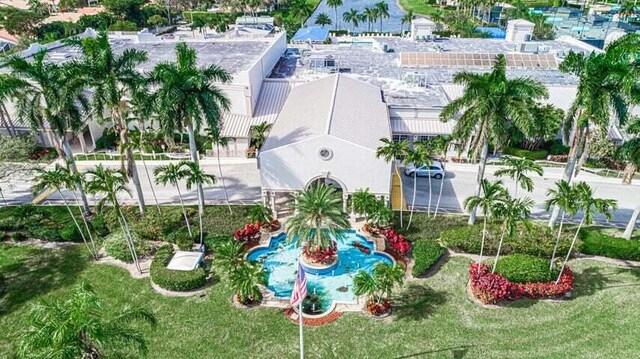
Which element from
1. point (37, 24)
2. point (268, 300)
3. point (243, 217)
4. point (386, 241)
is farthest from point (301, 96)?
point (37, 24)

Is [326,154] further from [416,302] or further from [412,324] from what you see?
[412,324]

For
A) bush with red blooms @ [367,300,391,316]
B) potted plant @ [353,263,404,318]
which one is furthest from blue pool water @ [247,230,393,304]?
potted plant @ [353,263,404,318]

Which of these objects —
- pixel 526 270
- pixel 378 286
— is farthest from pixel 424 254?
pixel 526 270

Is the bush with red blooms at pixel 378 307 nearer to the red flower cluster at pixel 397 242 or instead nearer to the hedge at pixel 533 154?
the red flower cluster at pixel 397 242

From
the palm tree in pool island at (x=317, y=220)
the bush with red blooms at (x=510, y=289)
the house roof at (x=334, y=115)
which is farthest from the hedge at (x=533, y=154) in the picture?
the palm tree in pool island at (x=317, y=220)

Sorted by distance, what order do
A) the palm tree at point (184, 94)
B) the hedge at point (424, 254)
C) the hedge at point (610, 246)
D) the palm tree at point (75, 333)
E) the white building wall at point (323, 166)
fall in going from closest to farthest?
the palm tree at point (75, 333) → the hedge at point (424, 254) → the hedge at point (610, 246) → the palm tree at point (184, 94) → the white building wall at point (323, 166)

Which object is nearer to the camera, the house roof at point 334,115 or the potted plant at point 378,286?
the potted plant at point 378,286

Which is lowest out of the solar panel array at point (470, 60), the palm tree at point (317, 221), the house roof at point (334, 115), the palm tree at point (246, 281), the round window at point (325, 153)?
the palm tree at point (246, 281)

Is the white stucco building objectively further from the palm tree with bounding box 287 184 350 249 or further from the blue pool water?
the palm tree with bounding box 287 184 350 249

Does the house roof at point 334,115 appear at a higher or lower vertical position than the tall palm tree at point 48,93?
lower
